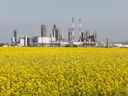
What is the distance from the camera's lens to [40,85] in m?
11.7

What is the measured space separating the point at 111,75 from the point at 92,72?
2.62 ft

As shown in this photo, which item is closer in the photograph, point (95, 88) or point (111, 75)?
A: point (95, 88)

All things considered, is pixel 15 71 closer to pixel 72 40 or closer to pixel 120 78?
pixel 120 78

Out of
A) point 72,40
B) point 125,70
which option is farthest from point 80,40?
point 125,70

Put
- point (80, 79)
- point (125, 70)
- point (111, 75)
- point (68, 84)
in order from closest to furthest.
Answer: point (68, 84) → point (80, 79) → point (111, 75) → point (125, 70)

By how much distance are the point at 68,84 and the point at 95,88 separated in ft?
2.81

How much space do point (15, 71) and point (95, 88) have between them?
4.02 metres

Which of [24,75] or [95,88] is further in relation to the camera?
[24,75]

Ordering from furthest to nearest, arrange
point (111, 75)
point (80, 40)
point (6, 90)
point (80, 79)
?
point (80, 40) → point (111, 75) → point (80, 79) → point (6, 90)

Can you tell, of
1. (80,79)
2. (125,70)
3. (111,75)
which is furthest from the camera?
(125,70)

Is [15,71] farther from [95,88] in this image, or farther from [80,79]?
[95,88]

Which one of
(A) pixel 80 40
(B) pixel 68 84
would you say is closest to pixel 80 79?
(B) pixel 68 84

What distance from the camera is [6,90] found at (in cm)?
1115

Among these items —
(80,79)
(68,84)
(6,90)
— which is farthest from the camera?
(80,79)
